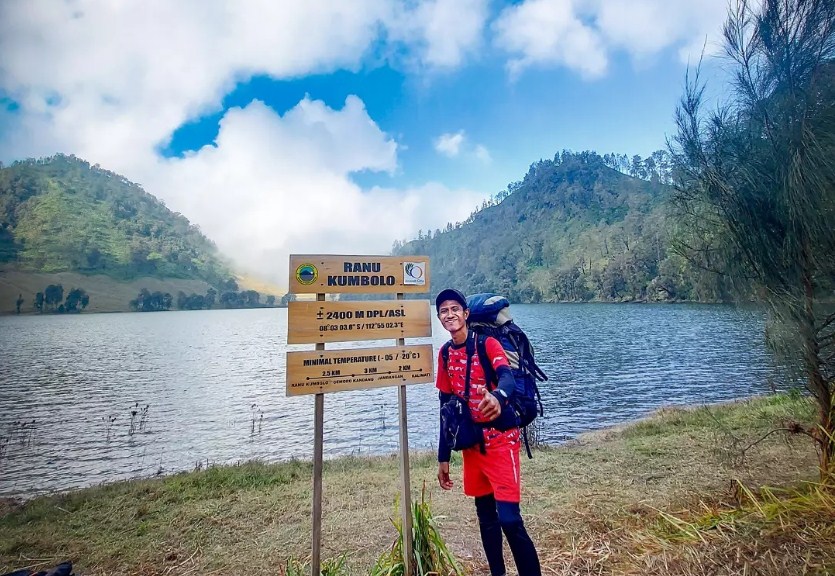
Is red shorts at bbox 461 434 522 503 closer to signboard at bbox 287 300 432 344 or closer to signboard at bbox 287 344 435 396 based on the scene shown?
signboard at bbox 287 344 435 396

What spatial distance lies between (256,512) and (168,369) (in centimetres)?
3153

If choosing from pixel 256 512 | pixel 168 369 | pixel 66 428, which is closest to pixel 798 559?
pixel 256 512

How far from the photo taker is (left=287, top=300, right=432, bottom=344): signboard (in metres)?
3.42

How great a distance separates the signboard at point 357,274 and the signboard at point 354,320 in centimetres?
13

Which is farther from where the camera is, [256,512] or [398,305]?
[256,512]

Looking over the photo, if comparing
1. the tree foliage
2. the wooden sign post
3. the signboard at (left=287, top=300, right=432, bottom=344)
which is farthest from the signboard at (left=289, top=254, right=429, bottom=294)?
the tree foliage

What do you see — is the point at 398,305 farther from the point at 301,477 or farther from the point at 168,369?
the point at 168,369

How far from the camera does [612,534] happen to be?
13.2ft

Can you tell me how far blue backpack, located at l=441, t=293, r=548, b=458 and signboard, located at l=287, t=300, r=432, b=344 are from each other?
603 millimetres

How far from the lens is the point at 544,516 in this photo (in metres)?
4.93

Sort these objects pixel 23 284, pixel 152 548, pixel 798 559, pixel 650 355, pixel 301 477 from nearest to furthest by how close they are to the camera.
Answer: pixel 798 559
pixel 152 548
pixel 301 477
pixel 650 355
pixel 23 284

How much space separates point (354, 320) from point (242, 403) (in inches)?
796

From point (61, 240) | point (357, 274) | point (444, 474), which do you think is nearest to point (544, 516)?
point (444, 474)

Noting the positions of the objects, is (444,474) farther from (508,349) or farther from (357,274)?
(357,274)
